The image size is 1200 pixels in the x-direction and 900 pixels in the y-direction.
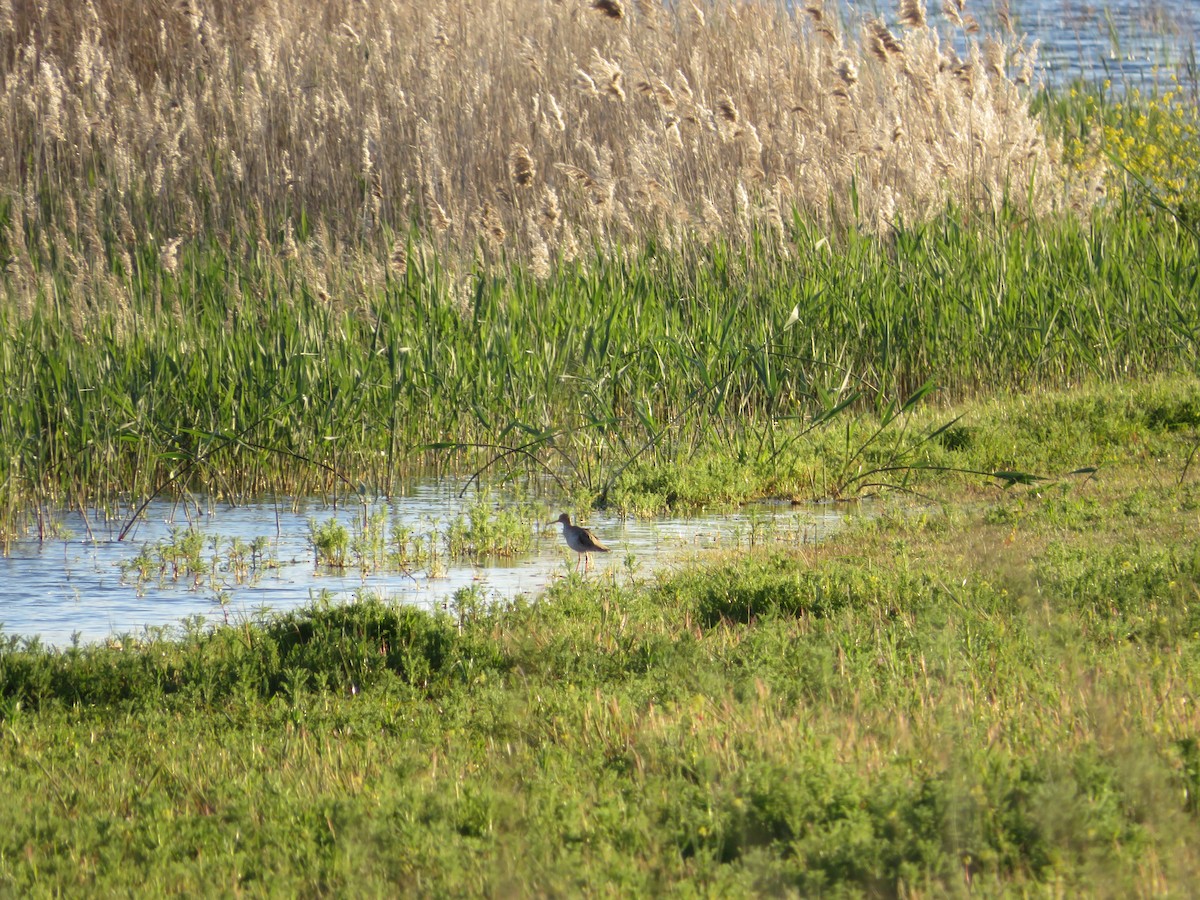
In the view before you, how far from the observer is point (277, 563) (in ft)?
23.2

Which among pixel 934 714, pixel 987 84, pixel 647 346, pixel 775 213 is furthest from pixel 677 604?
pixel 987 84

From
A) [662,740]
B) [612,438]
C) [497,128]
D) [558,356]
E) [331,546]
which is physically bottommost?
[612,438]

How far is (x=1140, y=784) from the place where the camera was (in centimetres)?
333

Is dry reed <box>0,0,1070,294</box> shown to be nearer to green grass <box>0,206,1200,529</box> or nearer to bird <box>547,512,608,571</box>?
green grass <box>0,206,1200,529</box>

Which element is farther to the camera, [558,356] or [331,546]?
[558,356]

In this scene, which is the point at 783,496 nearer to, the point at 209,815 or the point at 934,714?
the point at 934,714

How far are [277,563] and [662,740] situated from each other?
344cm

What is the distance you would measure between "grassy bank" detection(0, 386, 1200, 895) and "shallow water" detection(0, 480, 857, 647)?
53 cm

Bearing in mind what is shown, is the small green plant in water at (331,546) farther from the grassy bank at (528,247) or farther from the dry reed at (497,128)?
the dry reed at (497,128)

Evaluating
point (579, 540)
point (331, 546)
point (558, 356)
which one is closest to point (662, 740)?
point (579, 540)

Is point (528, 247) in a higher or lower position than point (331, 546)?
higher

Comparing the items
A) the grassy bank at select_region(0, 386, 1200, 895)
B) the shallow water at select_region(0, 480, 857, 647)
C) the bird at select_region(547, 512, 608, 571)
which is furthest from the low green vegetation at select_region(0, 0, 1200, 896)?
the bird at select_region(547, 512, 608, 571)

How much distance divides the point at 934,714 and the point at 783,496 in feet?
14.1

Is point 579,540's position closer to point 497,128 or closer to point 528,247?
point 528,247
